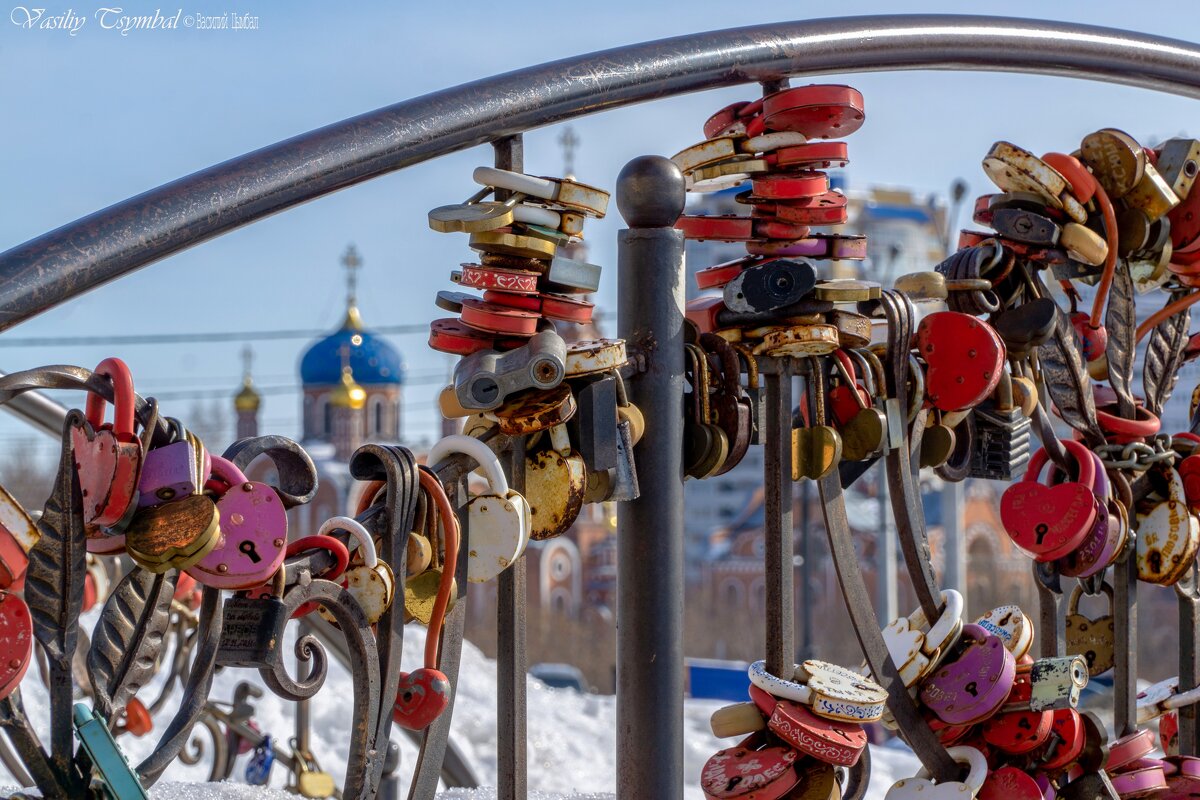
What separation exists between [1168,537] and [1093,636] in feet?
0.49

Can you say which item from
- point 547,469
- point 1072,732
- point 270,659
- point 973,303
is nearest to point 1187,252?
point 973,303

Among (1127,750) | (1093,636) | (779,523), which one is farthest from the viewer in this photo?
(1093,636)

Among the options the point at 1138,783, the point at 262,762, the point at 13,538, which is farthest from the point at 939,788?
the point at 262,762

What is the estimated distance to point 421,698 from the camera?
125cm

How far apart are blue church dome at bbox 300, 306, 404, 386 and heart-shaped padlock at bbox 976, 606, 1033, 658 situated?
3248cm

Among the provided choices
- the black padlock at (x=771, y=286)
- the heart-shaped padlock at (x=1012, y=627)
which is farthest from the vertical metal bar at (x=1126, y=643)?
the black padlock at (x=771, y=286)

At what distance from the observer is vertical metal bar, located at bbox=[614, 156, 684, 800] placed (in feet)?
4.54

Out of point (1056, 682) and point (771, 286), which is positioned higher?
point (771, 286)

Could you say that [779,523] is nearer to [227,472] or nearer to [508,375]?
[508,375]

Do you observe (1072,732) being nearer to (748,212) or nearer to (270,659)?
(748,212)

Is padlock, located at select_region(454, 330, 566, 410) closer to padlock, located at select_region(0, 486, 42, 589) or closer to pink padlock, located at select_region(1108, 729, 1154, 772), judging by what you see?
padlock, located at select_region(0, 486, 42, 589)

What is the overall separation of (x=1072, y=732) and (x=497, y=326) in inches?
30.8

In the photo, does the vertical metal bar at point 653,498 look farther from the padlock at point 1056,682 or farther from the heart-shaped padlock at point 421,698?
the padlock at point 1056,682

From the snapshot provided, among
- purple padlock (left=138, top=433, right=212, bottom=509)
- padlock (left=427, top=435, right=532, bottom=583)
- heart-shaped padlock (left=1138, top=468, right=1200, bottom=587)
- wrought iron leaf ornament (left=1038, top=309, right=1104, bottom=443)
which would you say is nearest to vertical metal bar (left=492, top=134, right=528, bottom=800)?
padlock (left=427, top=435, right=532, bottom=583)
